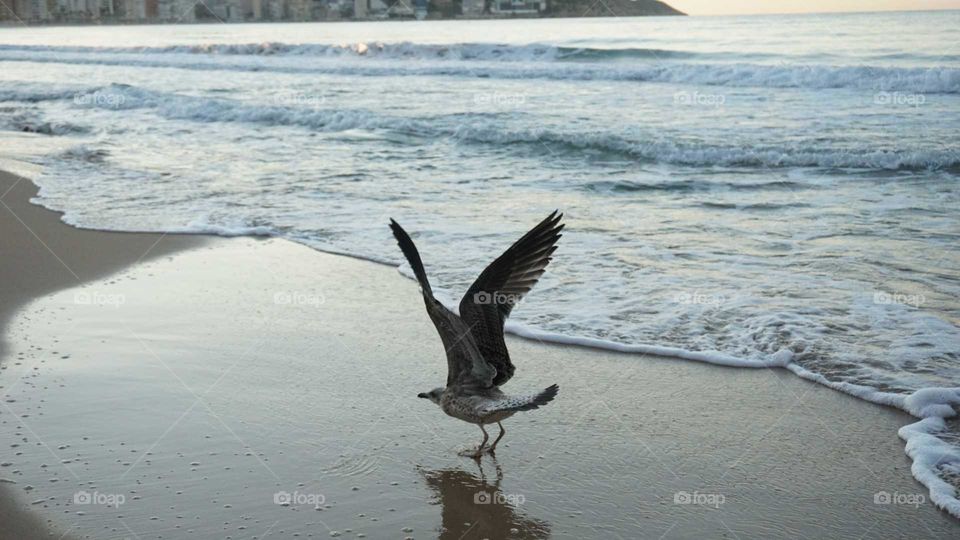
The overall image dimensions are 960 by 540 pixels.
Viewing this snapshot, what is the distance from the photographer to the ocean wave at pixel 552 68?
1950 centimetres

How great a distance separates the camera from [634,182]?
35.4 feet

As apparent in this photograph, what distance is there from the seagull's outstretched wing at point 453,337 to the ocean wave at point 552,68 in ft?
55.6

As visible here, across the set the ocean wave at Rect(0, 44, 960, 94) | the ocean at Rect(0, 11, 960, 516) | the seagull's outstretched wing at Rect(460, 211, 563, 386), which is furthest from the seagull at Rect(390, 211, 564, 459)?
the ocean wave at Rect(0, 44, 960, 94)

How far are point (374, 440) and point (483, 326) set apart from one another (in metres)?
0.78

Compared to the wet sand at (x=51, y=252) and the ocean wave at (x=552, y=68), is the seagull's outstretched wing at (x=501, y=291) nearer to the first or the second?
the wet sand at (x=51, y=252)

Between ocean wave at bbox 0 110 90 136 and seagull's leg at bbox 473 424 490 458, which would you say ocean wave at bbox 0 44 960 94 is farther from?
seagull's leg at bbox 473 424 490 458

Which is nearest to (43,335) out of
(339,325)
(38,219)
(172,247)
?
(339,325)

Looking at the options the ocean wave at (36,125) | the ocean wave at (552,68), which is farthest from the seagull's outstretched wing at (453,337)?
the ocean wave at (552,68)

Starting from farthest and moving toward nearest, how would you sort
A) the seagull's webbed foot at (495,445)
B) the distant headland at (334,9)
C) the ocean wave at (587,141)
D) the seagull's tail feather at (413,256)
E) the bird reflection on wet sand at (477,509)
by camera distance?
the distant headland at (334,9)
the ocean wave at (587,141)
the seagull's webbed foot at (495,445)
the seagull's tail feather at (413,256)
the bird reflection on wet sand at (477,509)

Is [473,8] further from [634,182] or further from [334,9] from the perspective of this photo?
[634,182]

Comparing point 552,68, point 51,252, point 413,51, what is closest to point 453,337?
point 51,252

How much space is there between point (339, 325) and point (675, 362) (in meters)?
2.11

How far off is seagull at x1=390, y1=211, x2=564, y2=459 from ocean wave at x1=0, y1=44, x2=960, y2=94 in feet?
54.6

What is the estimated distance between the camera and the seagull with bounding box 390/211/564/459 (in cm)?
407
